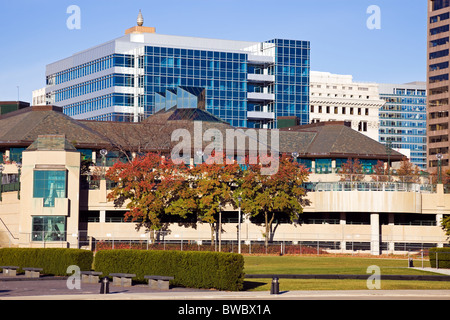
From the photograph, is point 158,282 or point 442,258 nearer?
point 158,282

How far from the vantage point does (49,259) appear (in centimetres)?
5016

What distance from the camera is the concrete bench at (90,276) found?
4356 cm

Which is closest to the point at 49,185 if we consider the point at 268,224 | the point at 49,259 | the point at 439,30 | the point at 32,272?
the point at 268,224

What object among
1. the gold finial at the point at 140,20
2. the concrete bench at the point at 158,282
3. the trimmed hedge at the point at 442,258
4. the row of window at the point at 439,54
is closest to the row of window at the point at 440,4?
the row of window at the point at 439,54

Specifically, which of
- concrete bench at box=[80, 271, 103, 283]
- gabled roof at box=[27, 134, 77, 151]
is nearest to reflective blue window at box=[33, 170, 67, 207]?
gabled roof at box=[27, 134, 77, 151]

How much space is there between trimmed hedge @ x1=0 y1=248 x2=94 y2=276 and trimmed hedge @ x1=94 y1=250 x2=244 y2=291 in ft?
6.41

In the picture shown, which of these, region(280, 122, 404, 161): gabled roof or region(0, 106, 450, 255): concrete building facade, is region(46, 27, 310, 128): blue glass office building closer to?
region(280, 122, 404, 161): gabled roof

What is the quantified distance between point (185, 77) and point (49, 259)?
11429cm

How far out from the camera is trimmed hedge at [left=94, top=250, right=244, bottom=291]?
39.4 metres

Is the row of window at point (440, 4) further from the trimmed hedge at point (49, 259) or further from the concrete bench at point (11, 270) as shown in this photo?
the concrete bench at point (11, 270)

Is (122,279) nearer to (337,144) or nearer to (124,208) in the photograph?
(124,208)

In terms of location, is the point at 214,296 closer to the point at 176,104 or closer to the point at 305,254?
the point at 305,254

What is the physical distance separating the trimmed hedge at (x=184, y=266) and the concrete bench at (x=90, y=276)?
1073 millimetres

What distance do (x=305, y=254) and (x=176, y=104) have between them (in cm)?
5675
